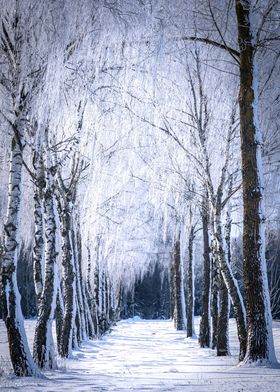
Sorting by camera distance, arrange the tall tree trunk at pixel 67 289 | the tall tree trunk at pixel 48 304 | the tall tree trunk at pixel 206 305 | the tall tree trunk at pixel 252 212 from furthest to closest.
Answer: the tall tree trunk at pixel 206 305 < the tall tree trunk at pixel 67 289 < the tall tree trunk at pixel 48 304 < the tall tree trunk at pixel 252 212

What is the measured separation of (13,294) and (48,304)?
5.30 ft

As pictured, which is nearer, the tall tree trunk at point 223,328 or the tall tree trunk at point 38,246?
the tall tree trunk at point 38,246

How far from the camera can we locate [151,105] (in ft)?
33.0

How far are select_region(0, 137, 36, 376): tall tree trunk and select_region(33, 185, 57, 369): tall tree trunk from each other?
143 centimetres

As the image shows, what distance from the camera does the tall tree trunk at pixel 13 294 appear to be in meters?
7.13

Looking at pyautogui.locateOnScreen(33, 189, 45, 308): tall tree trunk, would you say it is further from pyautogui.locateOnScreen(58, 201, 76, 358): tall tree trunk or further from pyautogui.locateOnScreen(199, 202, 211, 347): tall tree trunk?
pyautogui.locateOnScreen(199, 202, 211, 347): tall tree trunk

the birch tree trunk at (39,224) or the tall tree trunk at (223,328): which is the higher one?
the birch tree trunk at (39,224)

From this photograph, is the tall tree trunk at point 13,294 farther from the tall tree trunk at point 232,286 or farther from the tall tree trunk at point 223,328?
the tall tree trunk at point 223,328

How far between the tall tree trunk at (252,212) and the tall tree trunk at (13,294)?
3622mm

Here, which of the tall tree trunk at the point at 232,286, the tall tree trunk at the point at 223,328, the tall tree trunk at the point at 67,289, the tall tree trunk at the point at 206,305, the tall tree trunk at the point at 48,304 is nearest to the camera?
the tall tree trunk at the point at 48,304

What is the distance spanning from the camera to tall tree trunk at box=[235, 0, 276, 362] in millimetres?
7125

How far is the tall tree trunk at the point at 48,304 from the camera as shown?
28.5 ft

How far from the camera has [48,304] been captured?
8.83 meters

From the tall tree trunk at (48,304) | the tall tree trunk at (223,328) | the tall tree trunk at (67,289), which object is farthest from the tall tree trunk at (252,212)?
the tall tree trunk at (67,289)
